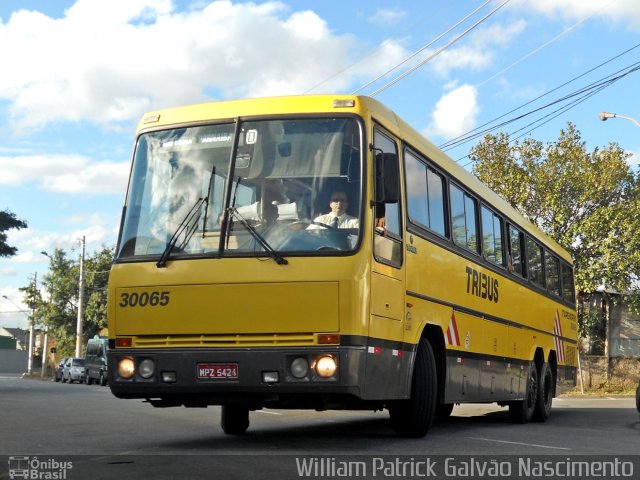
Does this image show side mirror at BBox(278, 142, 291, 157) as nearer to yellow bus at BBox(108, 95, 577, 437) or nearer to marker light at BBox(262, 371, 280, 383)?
yellow bus at BBox(108, 95, 577, 437)

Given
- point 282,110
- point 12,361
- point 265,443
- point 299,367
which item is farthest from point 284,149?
point 12,361

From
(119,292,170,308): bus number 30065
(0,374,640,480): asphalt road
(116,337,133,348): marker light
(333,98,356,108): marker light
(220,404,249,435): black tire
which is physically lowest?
(0,374,640,480): asphalt road

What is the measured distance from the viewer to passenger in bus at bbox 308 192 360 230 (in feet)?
29.9

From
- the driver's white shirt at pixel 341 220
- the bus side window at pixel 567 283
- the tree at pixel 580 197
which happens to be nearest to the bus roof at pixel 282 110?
the driver's white shirt at pixel 341 220

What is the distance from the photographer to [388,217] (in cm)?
977

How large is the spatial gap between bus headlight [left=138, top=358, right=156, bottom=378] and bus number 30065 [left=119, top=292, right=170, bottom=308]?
55cm

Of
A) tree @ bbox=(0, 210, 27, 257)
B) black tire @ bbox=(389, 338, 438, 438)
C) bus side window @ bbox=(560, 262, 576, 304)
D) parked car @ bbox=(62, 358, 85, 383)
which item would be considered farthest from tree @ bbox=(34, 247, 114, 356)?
black tire @ bbox=(389, 338, 438, 438)

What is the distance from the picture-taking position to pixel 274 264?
9.05 metres

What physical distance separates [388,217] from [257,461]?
2.83 m

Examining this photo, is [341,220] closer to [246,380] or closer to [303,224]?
[303,224]

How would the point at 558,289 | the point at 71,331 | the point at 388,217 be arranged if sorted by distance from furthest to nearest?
1. the point at 71,331
2. the point at 558,289
3. the point at 388,217

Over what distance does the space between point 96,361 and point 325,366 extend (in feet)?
150

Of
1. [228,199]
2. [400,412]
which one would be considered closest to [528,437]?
[400,412]

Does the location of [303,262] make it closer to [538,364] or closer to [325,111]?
[325,111]
